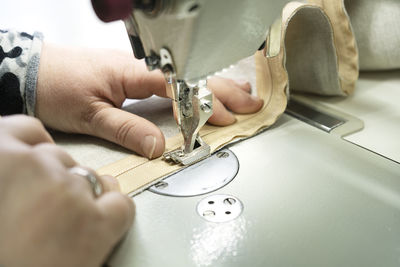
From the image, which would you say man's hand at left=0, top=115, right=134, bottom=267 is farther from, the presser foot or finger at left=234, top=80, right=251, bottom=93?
finger at left=234, top=80, right=251, bottom=93

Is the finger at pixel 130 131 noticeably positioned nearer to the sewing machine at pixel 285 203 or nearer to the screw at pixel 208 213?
the sewing machine at pixel 285 203

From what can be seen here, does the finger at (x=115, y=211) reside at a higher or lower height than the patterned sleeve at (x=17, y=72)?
lower

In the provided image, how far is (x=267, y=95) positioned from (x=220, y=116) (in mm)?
110

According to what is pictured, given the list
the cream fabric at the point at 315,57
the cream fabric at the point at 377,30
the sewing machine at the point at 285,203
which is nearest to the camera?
the sewing machine at the point at 285,203

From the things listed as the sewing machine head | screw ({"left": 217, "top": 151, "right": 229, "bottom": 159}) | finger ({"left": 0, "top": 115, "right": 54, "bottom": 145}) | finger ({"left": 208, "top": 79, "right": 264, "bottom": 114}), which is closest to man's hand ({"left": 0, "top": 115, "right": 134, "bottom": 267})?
finger ({"left": 0, "top": 115, "right": 54, "bottom": 145})

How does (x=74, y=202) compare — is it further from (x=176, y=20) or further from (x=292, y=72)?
(x=292, y=72)

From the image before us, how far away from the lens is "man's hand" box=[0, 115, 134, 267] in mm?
325

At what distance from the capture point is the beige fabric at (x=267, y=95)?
21.8 inches

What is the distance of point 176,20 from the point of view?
0.40 m

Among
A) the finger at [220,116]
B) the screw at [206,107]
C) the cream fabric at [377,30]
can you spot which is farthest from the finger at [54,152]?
the cream fabric at [377,30]

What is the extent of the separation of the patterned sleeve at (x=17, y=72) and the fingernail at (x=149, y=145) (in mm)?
201

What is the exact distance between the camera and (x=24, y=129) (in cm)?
38

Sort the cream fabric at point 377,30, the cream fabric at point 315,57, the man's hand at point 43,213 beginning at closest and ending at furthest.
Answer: the man's hand at point 43,213 → the cream fabric at point 315,57 → the cream fabric at point 377,30

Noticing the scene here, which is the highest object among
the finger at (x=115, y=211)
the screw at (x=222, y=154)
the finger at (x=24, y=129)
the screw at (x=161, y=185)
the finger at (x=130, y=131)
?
the finger at (x=24, y=129)
